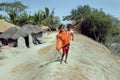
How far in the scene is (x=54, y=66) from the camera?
71.9ft

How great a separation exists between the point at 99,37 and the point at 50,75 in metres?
50.3

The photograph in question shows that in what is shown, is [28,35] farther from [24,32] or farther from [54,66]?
[54,66]

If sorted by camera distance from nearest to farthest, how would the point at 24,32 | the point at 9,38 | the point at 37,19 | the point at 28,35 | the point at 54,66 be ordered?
the point at 54,66
the point at 28,35
the point at 24,32
the point at 9,38
the point at 37,19

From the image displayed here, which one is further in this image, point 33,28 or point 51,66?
Result: point 33,28

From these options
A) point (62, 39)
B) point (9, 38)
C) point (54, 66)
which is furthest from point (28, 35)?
point (62, 39)

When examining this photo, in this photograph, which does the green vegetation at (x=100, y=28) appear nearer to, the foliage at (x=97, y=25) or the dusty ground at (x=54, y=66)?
the foliage at (x=97, y=25)

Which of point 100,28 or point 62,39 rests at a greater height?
point 62,39

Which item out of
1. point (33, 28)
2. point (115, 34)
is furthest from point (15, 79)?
point (115, 34)

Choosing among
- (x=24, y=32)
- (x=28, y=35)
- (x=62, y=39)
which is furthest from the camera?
(x=24, y=32)

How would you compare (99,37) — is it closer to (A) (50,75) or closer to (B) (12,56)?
(B) (12,56)

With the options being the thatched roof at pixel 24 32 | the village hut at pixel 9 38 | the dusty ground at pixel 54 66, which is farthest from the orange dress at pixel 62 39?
the village hut at pixel 9 38

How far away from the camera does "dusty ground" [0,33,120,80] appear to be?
21.6 m

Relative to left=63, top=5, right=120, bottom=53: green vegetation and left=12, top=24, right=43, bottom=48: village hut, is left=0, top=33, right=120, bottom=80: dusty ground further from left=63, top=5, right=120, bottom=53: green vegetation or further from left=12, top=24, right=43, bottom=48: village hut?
left=63, top=5, right=120, bottom=53: green vegetation

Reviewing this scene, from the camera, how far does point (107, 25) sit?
71.2 m
